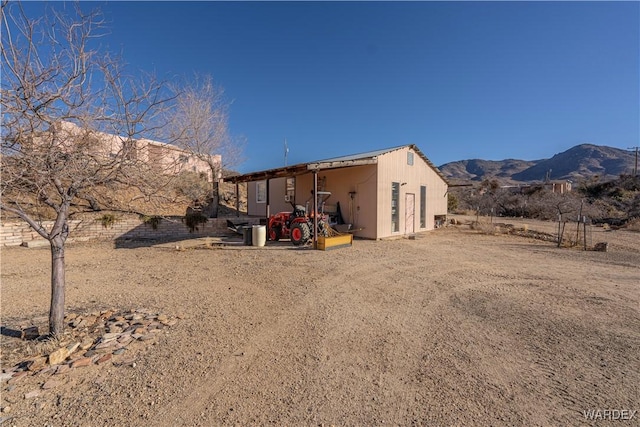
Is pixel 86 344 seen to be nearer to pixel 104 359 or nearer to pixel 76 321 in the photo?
pixel 104 359

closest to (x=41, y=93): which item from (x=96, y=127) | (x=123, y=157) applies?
(x=96, y=127)

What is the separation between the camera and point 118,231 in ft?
36.4

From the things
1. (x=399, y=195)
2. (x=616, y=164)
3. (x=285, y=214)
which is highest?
(x=616, y=164)

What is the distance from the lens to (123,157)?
2854 mm

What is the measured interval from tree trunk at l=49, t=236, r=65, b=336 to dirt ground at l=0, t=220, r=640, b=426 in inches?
12.6

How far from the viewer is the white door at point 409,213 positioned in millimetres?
12953

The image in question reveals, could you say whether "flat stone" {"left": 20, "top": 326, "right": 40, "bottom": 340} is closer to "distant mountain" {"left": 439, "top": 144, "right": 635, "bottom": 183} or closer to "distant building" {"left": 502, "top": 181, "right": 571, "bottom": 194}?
"distant building" {"left": 502, "top": 181, "right": 571, "bottom": 194}

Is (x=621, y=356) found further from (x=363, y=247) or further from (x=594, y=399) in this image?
(x=363, y=247)

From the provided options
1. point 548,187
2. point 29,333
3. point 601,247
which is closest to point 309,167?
point 29,333

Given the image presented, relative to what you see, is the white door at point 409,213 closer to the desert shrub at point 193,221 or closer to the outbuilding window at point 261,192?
the outbuilding window at point 261,192

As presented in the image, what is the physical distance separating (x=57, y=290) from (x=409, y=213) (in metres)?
12.5

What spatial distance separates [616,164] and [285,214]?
9594 centimetres

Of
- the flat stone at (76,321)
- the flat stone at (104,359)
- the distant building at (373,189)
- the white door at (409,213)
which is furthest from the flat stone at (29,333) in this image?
the white door at (409,213)

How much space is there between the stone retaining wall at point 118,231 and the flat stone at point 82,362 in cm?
685
